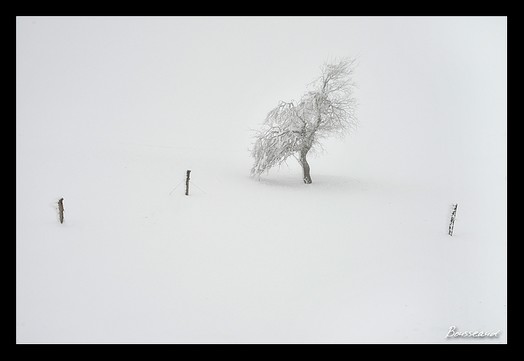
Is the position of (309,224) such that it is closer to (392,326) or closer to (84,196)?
(392,326)

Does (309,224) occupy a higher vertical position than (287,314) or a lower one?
higher

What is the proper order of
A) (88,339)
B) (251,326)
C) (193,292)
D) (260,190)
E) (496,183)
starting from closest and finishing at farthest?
(88,339), (251,326), (193,292), (260,190), (496,183)

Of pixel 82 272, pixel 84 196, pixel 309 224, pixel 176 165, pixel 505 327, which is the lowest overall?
pixel 505 327

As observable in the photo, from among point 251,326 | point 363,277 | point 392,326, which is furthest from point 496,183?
point 251,326

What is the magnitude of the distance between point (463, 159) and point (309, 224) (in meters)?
38.5

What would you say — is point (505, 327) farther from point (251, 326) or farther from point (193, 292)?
point (193, 292)

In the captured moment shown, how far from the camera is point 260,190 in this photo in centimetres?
2411

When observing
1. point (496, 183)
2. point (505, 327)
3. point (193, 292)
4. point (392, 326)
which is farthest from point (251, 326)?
point (496, 183)

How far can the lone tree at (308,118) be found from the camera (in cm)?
2570

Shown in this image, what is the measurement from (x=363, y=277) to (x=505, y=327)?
4.83 metres

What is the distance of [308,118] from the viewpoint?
26.0 meters

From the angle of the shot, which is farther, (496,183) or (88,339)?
(496,183)

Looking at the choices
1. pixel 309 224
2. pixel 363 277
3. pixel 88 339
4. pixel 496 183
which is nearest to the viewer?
pixel 88 339

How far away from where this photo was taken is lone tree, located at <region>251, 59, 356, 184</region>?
2570 centimetres
